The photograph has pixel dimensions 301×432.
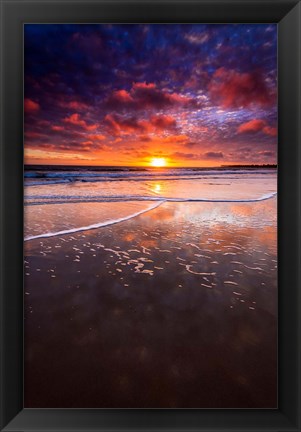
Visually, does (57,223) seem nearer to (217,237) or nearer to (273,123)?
(217,237)

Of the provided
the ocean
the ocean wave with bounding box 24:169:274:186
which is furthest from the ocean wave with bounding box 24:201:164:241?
the ocean wave with bounding box 24:169:274:186

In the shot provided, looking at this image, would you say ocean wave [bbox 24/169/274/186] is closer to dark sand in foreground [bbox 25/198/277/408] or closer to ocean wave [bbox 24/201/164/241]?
ocean wave [bbox 24/201/164/241]

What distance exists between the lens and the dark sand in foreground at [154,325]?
87cm

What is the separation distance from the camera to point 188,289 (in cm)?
103

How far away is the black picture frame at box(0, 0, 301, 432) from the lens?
80cm
